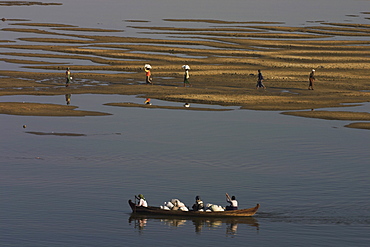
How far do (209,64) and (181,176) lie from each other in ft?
157

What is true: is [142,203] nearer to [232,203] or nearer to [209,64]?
[232,203]

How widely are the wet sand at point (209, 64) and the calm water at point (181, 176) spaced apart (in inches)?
256

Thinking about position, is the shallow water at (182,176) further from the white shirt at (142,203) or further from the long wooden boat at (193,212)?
the white shirt at (142,203)

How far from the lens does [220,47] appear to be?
109125mm

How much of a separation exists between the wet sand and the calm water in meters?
6.50

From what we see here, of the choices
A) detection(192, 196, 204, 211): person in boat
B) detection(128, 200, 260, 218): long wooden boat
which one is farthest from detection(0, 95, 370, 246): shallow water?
detection(192, 196, 204, 211): person in boat

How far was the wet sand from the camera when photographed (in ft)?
235

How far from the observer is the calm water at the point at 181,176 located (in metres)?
35.1

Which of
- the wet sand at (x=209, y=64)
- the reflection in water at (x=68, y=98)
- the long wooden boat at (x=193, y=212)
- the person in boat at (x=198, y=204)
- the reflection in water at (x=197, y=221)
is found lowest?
the reflection in water at (x=197, y=221)

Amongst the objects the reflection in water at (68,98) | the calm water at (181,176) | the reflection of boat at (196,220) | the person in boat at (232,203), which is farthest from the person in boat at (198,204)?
the reflection in water at (68,98)

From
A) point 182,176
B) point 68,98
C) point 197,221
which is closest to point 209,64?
point 68,98

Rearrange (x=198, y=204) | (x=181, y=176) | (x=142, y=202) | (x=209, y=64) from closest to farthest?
(x=198, y=204) < (x=142, y=202) < (x=181, y=176) < (x=209, y=64)

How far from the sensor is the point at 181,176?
144 ft

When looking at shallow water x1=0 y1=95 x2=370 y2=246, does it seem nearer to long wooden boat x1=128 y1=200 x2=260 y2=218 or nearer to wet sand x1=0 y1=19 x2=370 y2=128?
long wooden boat x1=128 y1=200 x2=260 y2=218
